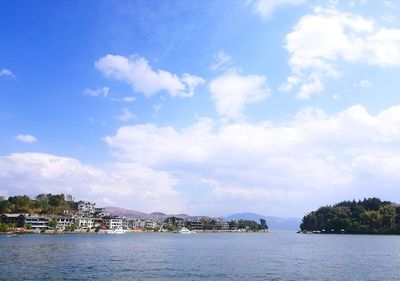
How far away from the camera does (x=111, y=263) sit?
5938cm

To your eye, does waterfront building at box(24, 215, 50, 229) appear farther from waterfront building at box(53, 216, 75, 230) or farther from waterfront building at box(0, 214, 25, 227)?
waterfront building at box(53, 216, 75, 230)

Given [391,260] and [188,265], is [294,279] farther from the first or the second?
[391,260]

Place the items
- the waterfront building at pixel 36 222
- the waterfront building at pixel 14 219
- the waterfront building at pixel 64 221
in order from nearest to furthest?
the waterfront building at pixel 14 219, the waterfront building at pixel 36 222, the waterfront building at pixel 64 221

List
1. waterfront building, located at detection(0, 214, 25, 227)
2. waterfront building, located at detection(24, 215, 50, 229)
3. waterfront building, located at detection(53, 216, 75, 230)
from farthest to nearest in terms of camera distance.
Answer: waterfront building, located at detection(53, 216, 75, 230), waterfront building, located at detection(24, 215, 50, 229), waterfront building, located at detection(0, 214, 25, 227)

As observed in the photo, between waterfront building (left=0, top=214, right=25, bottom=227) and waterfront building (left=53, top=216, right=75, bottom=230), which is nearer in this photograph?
waterfront building (left=0, top=214, right=25, bottom=227)

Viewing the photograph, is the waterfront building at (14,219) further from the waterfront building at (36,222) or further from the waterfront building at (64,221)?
the waterfront building at (64,221)

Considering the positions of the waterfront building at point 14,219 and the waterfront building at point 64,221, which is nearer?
the waterfront building at point 14,219

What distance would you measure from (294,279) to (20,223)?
5918 inches

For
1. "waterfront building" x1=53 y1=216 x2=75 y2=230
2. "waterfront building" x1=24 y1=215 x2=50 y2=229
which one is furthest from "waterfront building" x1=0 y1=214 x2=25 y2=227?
"waterfront building" x1=53 y1=216 x2=75 y2=230

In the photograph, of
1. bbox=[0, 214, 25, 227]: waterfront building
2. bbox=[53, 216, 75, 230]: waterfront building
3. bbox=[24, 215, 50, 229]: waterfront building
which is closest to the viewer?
bbox=[0, 214, 25, 227]: waterfront building

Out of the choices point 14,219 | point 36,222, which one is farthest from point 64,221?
point 14,219

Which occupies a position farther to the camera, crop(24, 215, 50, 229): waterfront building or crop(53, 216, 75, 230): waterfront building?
crop(53, 216, 75, 230): waterfront building

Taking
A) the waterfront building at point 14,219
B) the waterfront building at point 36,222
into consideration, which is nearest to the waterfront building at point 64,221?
the waterfront building at point 36,222

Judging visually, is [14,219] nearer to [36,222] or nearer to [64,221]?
[36,222]
